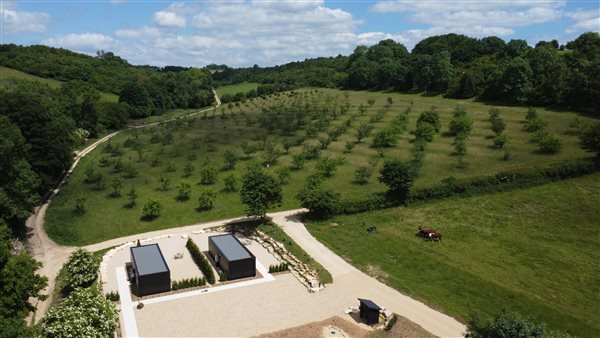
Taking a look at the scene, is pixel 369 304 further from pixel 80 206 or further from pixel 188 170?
pixel 188 170

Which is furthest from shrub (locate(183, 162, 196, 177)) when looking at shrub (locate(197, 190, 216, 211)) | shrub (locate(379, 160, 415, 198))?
shrub (locate(379, 160, 415, 198))

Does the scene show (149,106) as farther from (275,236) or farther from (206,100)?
(275,236)

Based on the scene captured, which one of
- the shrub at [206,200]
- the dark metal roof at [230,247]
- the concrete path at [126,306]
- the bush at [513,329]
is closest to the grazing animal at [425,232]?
the dark metal roof at [230,247]

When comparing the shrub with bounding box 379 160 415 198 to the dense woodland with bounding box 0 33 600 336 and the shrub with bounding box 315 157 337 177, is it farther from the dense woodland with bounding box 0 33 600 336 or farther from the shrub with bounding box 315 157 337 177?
the shrub with bounding box 315 157 337 177

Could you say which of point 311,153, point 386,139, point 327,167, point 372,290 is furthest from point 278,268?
point 386,139

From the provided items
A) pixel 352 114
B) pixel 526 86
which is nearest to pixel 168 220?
pixel 352 114

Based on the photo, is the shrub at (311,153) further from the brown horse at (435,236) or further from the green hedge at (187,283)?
the green hedge at (187,283)
